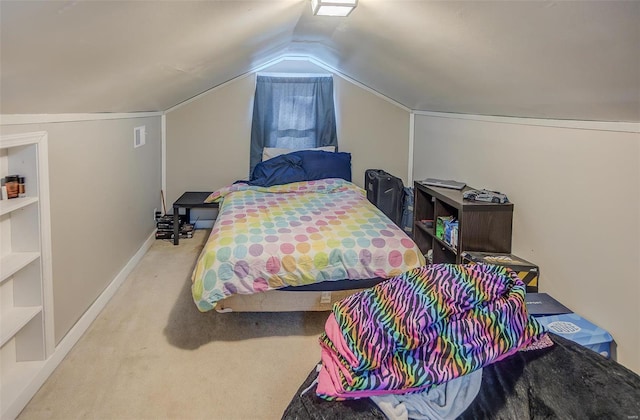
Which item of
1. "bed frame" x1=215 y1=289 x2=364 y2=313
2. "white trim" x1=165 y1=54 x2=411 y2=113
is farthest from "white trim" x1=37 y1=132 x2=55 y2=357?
"white trim" x1=165 y1=54 x2=411 y2=113

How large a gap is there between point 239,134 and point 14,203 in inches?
121

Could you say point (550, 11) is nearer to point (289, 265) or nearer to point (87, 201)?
point (289, 265)

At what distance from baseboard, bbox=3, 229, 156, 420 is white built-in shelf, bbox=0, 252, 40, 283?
508 millimetres

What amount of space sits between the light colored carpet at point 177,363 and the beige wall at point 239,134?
188 centimetres

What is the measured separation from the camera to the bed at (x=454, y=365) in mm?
1195

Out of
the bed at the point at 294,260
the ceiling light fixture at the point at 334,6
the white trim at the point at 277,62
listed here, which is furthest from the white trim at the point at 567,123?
the white trim at the point at 277,62

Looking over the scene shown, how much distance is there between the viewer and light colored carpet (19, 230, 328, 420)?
2.03 meters

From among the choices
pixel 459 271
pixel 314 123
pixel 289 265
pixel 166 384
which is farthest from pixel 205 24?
pixel 314 123

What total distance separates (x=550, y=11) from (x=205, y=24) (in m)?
1.39

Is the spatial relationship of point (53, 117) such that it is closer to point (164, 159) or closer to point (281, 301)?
point (281, 301)

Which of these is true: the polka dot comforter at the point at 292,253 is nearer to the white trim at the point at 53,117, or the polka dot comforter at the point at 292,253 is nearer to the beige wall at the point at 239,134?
the white trim at the point at 53,117

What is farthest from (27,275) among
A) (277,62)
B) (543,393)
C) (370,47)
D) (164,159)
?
(277,62)

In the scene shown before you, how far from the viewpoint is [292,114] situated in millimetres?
4930

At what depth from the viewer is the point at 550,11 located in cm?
149
